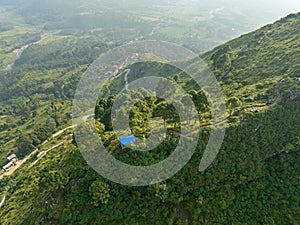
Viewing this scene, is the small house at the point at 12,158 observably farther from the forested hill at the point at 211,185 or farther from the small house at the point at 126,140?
the small house at the point at 126,140

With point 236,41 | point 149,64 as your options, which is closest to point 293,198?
point 236,41

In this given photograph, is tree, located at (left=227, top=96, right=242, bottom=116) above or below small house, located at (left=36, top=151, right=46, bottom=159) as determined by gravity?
above

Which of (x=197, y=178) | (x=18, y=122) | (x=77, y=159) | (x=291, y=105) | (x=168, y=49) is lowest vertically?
(x=18, y=122)

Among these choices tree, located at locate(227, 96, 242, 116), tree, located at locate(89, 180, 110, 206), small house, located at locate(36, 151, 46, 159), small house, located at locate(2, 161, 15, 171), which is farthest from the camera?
small house, located at locate(2, 161, 15, 171)

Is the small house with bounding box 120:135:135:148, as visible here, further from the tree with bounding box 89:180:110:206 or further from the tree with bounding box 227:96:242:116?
the tree with bounding box 227:96:242:116

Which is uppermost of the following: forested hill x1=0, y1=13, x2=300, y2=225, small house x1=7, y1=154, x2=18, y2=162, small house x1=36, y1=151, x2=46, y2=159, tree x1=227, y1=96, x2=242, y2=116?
tree x1=227, y1=96, x2=242, y2=116

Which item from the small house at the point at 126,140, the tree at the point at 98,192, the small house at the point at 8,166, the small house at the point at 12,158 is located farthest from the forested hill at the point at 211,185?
the small house at the point at 12,158

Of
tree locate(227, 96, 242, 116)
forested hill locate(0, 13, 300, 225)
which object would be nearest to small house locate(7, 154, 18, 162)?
forested hill locate(0, 13, 300, 225)

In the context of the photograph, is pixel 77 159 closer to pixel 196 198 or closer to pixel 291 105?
pixel 196 198

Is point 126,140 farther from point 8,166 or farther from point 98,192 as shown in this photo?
point 8,166
